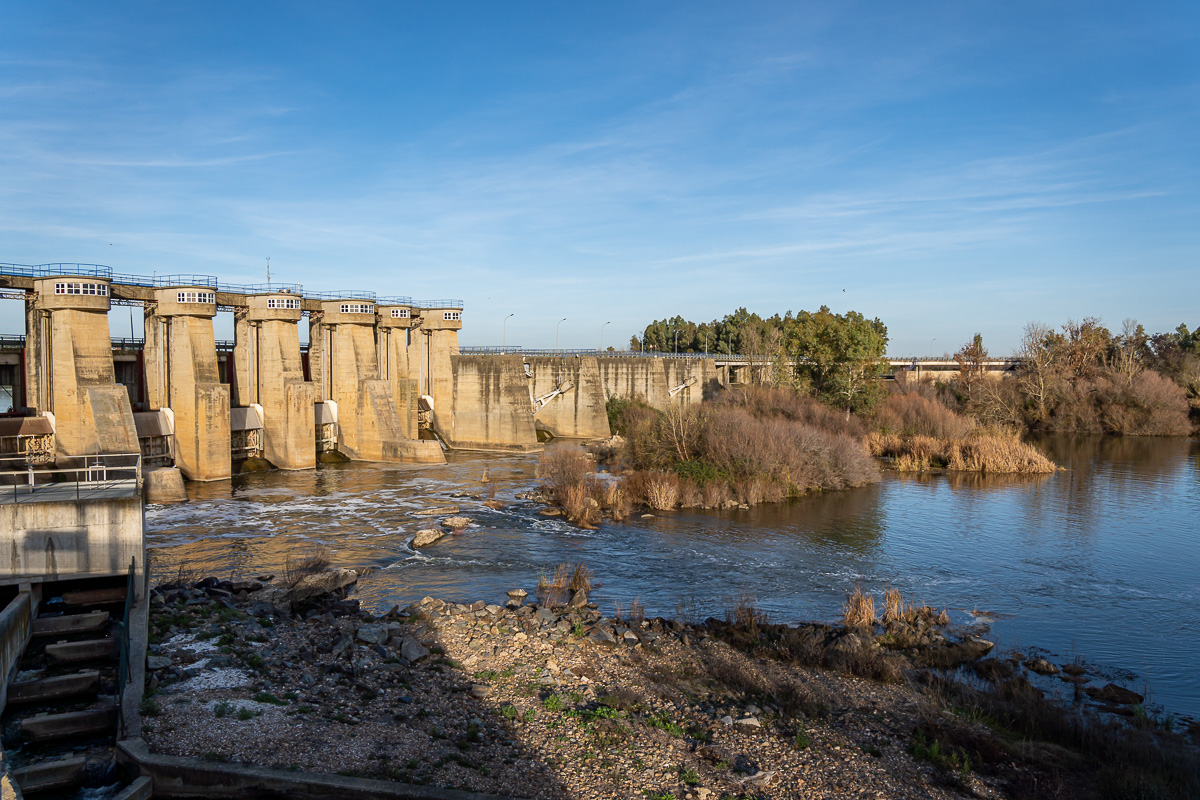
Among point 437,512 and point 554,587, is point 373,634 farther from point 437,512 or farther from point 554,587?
point 437,512

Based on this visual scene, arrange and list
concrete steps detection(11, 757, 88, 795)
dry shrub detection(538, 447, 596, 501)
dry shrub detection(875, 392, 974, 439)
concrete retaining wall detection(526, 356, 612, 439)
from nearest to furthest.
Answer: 1. concrete steps detection(11, 757, 88, 795)
2. dry shrub detection(538, 447, 596, 501)
3. dry shrub detection(875, 392, 974, 439)
4. concrete retaining wall detection(526, 356, 612, 439)

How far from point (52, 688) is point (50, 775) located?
2379 mm

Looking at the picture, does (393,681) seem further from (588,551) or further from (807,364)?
(807,364)

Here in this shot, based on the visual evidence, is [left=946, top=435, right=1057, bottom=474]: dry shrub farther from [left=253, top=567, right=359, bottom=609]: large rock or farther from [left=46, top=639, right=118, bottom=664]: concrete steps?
[left=46, top=639, right=118, bottom=664]: concrete steps

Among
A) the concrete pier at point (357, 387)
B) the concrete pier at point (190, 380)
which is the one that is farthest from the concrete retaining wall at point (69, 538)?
the concrete pier at point (357, 387)

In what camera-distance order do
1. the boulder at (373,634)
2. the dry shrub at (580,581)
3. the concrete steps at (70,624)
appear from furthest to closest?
the dry shrub at (580,581) → the boulder at (373,634) → the concrete steps at (70,624)

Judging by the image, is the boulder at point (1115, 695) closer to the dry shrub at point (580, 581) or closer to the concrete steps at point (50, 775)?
the dry shrub at point (580, 581)

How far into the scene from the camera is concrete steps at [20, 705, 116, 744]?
31.8 ft

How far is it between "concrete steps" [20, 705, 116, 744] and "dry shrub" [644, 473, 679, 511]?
22.5 meters

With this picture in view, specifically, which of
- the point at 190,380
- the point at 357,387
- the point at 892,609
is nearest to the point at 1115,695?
the point at 892,609

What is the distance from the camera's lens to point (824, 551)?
24.6m

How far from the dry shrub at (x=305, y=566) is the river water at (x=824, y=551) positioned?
53cm

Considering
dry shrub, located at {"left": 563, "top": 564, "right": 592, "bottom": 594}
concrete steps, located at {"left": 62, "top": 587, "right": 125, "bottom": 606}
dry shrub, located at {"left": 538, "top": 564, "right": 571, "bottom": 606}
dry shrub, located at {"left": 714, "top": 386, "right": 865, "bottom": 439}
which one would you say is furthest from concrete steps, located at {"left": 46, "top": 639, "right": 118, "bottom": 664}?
dry shrub, located at {"left": 714, "top": 386, "right": 865, "bottom": 439}

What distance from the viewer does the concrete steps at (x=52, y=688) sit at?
34.8 feet
